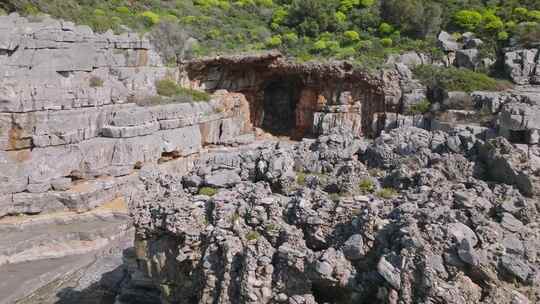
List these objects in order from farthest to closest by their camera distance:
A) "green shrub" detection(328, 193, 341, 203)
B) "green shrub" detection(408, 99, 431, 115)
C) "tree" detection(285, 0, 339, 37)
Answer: "tree" detection(285, 0, 339, 37), "green shrub" detection(408, 99, 431, 115), "green shrub" detection(328, 193, 341, 203)

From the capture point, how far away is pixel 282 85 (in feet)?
106

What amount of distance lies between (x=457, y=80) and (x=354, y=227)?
63.3 feet

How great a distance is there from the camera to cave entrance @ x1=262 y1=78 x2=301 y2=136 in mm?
31844

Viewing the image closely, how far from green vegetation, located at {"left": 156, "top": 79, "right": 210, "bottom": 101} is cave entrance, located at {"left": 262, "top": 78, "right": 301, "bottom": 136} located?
25.3 ft

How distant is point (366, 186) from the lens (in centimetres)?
805

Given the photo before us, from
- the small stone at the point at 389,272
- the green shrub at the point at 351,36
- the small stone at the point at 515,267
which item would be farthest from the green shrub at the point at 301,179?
the green shrub at the point at 351,36

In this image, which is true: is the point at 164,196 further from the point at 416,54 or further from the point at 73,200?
the point at 416,54

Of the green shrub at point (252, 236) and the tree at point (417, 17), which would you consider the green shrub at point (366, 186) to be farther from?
the tree at point (417, 17)

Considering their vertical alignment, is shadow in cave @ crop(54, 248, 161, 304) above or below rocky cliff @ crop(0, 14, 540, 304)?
below

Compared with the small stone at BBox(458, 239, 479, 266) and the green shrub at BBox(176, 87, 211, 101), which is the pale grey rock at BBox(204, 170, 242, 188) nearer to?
the small stone at BBox(458, 239, 479, 266)

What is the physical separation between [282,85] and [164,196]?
957 inches

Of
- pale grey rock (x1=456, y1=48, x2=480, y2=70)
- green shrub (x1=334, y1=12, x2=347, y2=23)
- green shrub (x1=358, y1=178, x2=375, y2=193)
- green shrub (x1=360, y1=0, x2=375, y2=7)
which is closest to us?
green shrub (x1=358, y1=178, x2=375, y2=193)

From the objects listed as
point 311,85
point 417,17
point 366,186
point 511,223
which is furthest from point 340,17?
point 511,223

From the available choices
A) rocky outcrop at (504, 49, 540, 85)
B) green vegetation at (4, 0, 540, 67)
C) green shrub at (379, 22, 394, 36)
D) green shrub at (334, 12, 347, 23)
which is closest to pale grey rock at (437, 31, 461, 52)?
green vegetation at (4, 0, 540, 67)
